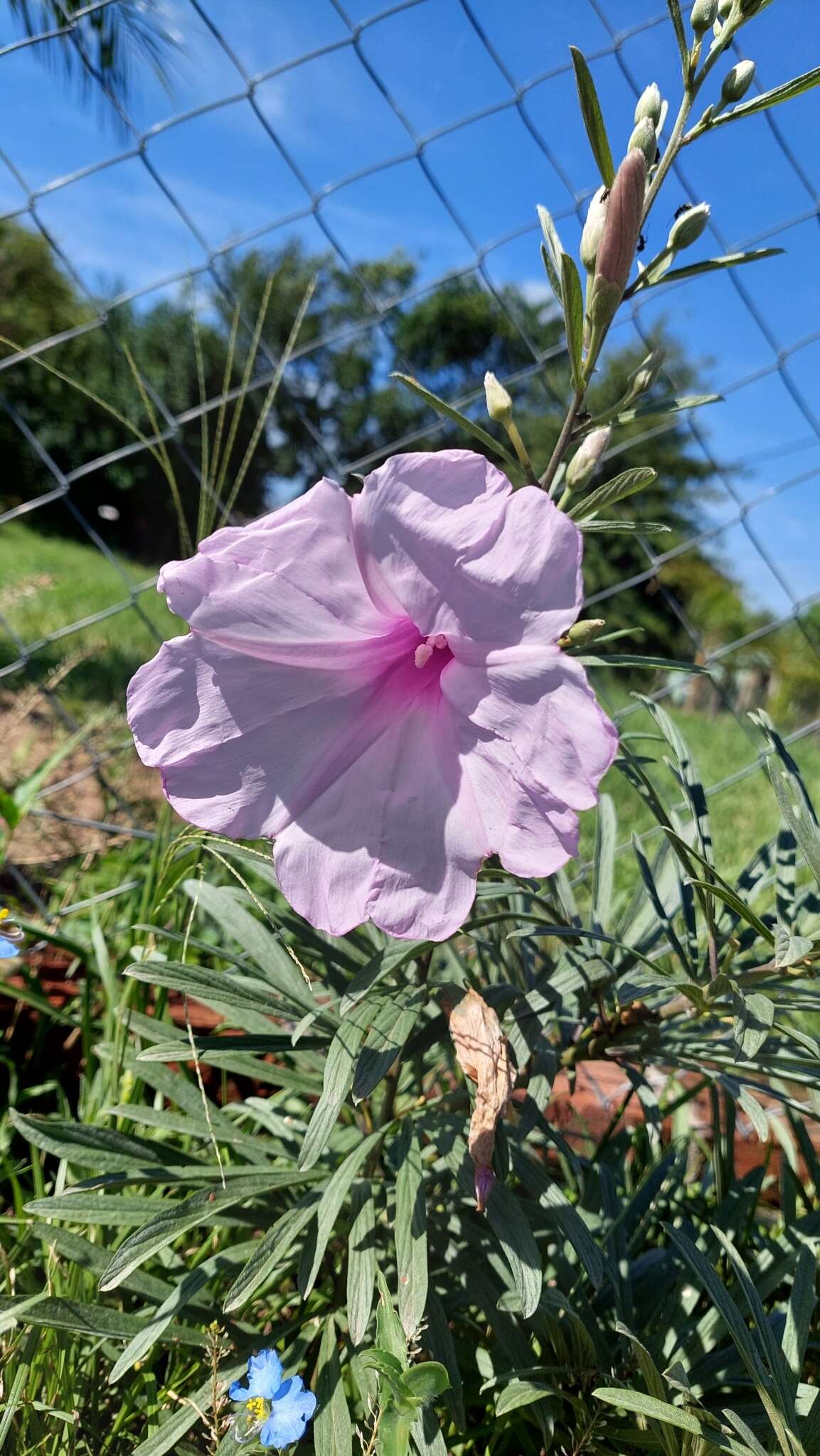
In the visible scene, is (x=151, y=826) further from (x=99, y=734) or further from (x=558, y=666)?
(x=558, y=666)

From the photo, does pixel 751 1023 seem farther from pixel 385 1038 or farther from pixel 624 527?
pixel 624 527

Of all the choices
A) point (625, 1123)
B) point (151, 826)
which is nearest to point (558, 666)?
point (625, 1123)

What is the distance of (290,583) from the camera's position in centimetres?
71

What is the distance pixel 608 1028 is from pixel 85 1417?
2.12ft

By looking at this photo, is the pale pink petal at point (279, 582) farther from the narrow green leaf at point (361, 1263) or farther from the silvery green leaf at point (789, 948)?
the narrow green leaf at point (361, 1263)

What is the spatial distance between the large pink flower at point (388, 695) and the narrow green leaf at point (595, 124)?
293mm

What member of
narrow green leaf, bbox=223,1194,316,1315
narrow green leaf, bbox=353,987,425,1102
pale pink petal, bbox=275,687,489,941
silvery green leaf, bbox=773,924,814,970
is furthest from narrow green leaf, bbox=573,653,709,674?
narrow green leaf, bbox=223,1194,316,1315

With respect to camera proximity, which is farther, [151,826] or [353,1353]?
[151,826]

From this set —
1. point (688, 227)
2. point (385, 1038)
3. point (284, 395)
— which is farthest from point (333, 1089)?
point (284, 395)

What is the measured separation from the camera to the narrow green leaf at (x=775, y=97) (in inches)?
28.8

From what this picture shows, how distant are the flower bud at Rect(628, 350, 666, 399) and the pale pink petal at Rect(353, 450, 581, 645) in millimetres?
226

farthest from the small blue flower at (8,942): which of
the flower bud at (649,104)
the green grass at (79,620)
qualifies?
the green grass at (79,620)

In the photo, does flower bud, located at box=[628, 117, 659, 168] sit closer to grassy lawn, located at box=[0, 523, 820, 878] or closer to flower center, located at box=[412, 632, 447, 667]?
flower center, located at box=[412, 632, 447, 667]

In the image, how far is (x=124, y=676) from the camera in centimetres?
504
